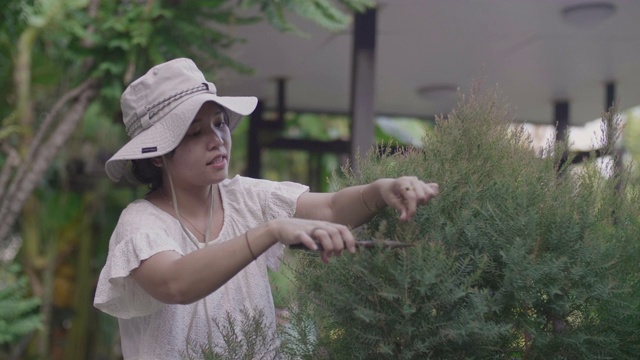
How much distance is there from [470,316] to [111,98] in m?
3.17

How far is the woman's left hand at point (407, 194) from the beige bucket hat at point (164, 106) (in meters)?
0.43

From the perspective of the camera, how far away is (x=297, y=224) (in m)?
1.73

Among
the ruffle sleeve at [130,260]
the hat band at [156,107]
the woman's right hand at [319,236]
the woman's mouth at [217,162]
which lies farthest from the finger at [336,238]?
the hat band at [156,107]

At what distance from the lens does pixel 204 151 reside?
2.13 m

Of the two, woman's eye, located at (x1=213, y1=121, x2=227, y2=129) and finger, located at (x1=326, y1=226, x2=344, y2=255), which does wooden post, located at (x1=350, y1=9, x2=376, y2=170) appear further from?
finger, located at (x1=326, y1=226, x2=344, y2=255)

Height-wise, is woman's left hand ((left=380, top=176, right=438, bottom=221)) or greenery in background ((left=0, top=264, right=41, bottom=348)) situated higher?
woman's left hand ((left=380, top=176, right=438, bottom=221))

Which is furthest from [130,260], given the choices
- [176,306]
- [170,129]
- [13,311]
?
[13,311]

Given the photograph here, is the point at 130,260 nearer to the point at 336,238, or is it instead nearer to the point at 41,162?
the point at 336,238

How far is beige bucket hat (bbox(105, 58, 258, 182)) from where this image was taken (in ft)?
6.88

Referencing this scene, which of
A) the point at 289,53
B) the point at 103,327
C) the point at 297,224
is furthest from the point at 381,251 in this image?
the point at 103,327

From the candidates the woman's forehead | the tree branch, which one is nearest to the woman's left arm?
the woman's forehead

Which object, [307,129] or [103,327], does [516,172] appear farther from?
[307,129]

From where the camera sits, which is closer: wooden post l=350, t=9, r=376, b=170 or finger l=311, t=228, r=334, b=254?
finger l=311, t=228, r=334, b=254

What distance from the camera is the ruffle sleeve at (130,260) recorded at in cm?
194
